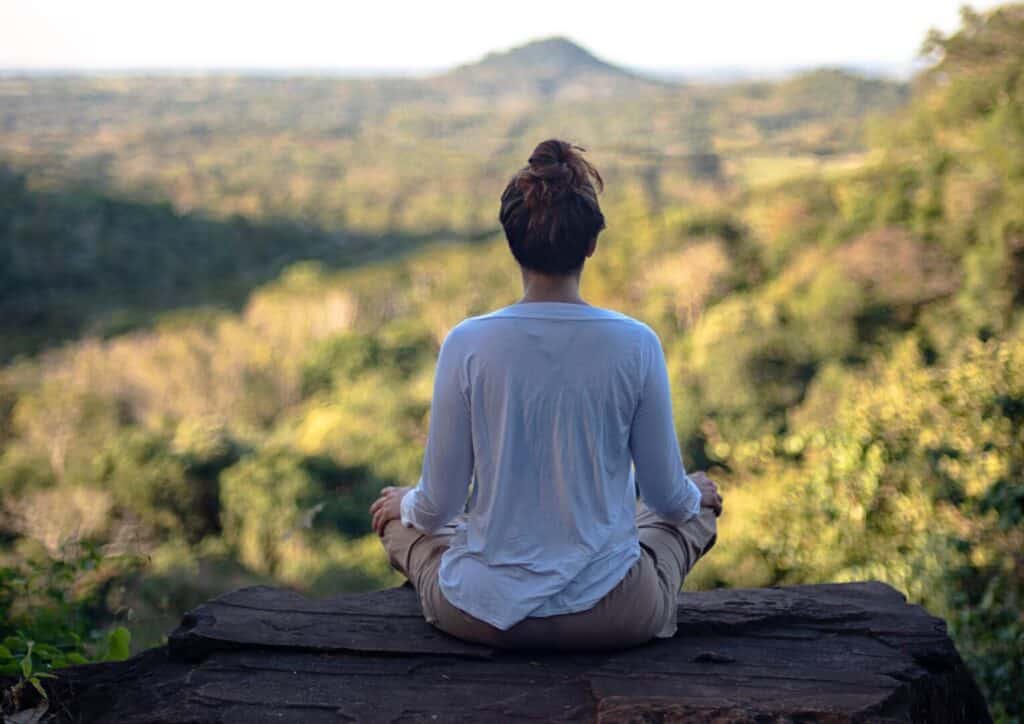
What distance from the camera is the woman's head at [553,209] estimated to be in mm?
1956

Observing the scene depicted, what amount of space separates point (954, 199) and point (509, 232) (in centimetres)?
1222

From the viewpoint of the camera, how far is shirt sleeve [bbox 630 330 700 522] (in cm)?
206

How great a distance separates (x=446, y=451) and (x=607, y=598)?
0.48 metres

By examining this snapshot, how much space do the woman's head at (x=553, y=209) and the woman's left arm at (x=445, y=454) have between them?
0.25 metres

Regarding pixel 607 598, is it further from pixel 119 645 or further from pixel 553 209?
pixel 119 645

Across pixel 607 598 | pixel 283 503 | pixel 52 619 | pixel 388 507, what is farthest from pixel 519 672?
pixel 283 503

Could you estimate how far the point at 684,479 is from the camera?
222cm

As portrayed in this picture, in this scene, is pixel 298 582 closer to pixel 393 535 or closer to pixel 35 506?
pixel 35 506

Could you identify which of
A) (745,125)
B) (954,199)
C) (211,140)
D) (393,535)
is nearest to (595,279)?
(954,199)

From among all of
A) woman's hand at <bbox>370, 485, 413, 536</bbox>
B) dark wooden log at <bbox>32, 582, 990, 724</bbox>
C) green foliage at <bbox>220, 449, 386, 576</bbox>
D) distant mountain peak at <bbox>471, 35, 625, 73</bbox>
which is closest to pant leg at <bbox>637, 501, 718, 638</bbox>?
dark wooden log at <bbox>32, 582, 990, 724</bbox>

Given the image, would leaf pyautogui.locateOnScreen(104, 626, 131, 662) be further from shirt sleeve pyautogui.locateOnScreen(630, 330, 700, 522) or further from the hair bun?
the hair bun

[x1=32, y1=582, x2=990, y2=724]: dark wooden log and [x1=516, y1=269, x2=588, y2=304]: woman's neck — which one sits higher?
[x1=516, y1=269, x2=588, y2=304]: woman's neck

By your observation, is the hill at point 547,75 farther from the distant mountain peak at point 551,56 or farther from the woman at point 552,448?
the woman at point 552,448

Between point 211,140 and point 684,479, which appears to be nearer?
point 684,479
